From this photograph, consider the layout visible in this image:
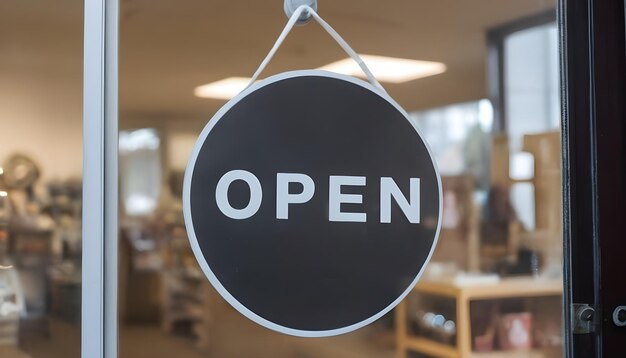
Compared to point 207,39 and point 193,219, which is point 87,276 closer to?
point 193,219

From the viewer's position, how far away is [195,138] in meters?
1.60

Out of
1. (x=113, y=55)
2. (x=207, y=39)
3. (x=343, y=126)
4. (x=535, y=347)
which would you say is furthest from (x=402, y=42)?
(x=535, y=347)

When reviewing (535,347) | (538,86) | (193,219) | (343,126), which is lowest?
(535,347)

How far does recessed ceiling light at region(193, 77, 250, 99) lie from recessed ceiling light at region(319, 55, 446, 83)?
0.20 m

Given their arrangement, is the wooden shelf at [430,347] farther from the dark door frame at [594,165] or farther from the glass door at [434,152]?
the dark door frame at [594,165]

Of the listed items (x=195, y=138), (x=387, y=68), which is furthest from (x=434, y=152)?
(x=195, y=138)

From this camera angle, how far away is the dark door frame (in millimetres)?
1853

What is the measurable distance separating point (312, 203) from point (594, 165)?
0.82 m

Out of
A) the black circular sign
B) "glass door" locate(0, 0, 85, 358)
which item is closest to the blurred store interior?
"glass door" locate(0, 0, 85, 358)

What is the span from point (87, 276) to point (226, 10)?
27.5 inches

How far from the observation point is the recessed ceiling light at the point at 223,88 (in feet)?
5.34

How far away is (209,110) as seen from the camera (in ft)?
5.35

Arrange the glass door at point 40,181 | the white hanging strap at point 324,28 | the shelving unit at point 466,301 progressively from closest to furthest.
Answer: the glass door at point 40,181
the white hanging strap at point 324,28
the shelving unit at point 466,301

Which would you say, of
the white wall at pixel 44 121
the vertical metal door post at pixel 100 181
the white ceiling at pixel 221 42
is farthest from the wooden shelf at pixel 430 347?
the white wall at pixel 44 121
